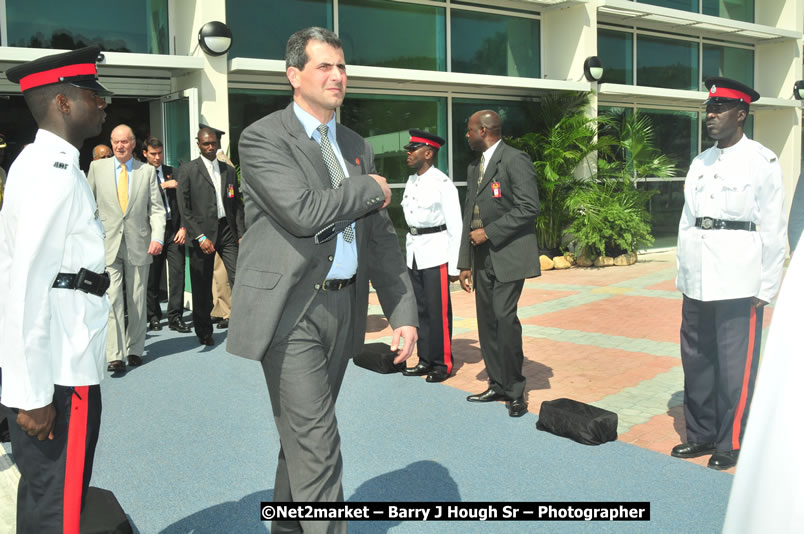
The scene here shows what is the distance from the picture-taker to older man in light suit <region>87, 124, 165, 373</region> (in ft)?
23.7

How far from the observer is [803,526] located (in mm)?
885

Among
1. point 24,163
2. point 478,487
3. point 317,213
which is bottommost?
point 478,487

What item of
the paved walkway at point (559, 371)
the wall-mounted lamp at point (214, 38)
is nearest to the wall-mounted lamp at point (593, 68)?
the paved walkway at point (559, 371)

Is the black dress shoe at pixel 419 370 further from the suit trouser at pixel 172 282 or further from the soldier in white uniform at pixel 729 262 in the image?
the suit trouser at pixel 172 282

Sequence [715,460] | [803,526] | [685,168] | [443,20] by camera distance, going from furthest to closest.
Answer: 1. [685,168]
2. [443,20]
3. [715,460]
4. [803,526]

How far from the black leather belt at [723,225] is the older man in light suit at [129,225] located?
16.1 feet

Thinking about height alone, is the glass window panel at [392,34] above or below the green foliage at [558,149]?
above

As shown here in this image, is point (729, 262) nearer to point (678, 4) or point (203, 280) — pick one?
point (203, 280)

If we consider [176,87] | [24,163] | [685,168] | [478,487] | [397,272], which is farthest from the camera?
[685,168]

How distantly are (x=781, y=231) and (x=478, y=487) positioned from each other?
2446mm

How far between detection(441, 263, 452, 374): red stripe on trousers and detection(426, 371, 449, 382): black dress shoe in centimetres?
7

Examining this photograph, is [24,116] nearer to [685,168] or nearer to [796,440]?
[796,440]

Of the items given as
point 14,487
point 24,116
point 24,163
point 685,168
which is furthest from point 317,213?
point 685,168

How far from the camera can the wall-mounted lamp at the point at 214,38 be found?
33.3 ft
